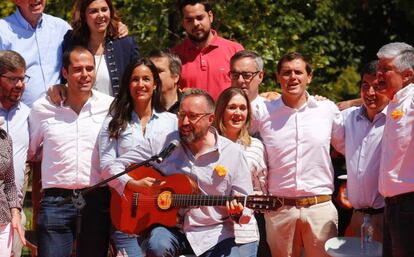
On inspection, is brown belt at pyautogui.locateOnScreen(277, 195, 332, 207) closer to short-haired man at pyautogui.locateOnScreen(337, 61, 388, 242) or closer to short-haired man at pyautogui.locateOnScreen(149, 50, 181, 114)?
short-haired man at pyautogui.locateOnScreen(337, 61, 388, 242)

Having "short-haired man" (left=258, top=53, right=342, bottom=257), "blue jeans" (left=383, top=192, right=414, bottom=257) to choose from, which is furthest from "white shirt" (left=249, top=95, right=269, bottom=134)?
"blue jeans" (left=383, top=192, right=414, bottom=257)

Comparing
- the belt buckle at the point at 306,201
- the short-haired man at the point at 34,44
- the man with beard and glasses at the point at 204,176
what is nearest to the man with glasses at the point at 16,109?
the short-haired man at the point at 34,44

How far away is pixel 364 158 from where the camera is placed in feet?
28.5

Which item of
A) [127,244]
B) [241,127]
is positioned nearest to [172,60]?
[241,127]

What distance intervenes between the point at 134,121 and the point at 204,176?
2.79 ft

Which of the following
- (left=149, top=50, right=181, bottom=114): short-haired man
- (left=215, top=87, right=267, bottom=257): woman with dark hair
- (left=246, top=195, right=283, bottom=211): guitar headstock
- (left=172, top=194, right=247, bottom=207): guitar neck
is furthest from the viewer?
(left=149, top=50, right=181, bottom=114): short-haired man

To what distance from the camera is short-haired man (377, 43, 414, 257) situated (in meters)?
7.98

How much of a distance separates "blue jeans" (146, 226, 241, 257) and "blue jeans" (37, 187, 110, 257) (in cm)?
72

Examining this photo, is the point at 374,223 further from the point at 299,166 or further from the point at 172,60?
the point at 172,60

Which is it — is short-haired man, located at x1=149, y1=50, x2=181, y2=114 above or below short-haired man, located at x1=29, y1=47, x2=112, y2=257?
above

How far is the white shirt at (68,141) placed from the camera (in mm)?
8742

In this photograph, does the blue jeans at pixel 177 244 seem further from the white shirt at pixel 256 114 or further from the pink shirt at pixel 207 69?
the pink shirt at pixel 207 69

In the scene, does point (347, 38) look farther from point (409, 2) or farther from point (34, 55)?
point (34, 55)

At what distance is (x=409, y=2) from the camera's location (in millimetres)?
15906
